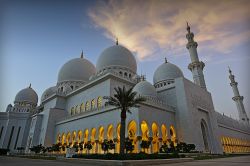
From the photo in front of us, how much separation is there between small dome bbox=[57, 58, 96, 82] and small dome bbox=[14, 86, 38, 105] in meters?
15.8

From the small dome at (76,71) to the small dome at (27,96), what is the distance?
620 inches

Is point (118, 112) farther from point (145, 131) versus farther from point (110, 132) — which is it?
point (145, 131)

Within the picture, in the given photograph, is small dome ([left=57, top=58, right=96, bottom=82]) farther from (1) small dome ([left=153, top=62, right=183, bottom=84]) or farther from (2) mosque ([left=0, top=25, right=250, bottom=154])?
(1) small dome ([left=153, top=62, right=183, bottom=84])

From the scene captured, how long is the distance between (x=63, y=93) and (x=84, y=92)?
7.63 meters

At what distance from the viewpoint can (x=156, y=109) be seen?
2620 cm

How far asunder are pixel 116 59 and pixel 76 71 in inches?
485

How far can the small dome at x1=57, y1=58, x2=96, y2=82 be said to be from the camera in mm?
44672

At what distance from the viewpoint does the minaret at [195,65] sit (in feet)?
129

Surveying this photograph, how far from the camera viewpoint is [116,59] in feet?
128

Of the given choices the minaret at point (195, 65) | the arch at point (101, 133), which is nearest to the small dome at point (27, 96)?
the arch at point (101, 133)

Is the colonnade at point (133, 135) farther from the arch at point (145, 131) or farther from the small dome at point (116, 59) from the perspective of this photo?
the small dome at point (116, 59)

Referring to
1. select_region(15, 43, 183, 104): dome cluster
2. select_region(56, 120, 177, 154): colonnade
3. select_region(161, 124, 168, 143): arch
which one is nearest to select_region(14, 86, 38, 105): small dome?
select_region(15, 43, 183, 104): dome cluster

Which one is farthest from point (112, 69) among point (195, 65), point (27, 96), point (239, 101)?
point (239, 101)

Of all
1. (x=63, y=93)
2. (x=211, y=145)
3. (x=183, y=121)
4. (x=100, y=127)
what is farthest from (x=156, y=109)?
(x=63, y=93)
